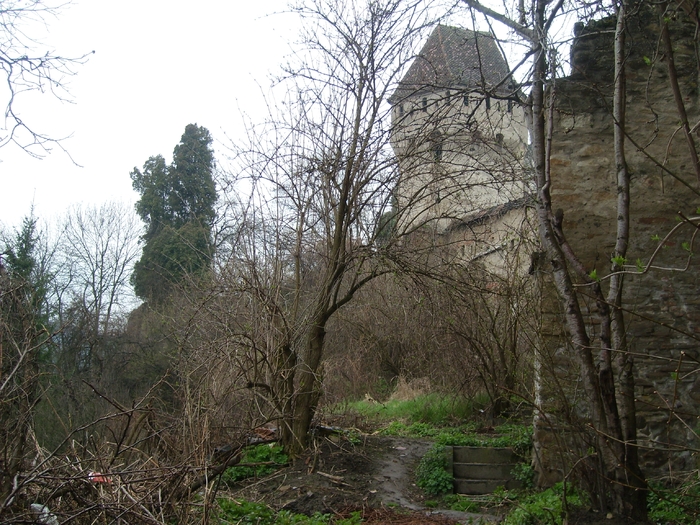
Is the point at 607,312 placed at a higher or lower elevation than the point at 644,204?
lower

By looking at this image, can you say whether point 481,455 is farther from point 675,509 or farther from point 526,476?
point 675,509

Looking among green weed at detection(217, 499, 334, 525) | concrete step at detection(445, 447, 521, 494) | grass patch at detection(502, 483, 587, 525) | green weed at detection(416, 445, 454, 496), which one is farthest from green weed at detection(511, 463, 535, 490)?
green weed at detection(217, 499, 334, 525)

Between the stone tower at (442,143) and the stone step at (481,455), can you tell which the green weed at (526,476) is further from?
the stone tower at (442,143)

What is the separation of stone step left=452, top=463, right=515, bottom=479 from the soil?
580mm

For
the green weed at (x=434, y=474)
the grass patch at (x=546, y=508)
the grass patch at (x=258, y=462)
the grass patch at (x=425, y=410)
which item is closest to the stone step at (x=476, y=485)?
the green weed at (x=434, y=474)

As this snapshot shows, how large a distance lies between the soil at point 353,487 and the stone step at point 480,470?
22.8 inches

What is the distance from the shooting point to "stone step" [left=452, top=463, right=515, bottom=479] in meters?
7.87

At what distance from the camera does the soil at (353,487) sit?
5914 mm

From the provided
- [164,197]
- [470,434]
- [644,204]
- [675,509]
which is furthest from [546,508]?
[164,197]

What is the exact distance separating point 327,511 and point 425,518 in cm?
95

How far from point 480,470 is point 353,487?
2.10 meters

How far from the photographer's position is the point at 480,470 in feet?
26.2

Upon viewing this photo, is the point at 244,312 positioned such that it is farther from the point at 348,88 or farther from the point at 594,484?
the point at 594,484

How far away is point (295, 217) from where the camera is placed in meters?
7.66
